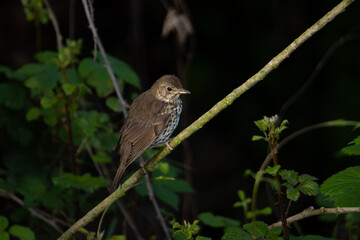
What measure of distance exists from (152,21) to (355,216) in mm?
3846

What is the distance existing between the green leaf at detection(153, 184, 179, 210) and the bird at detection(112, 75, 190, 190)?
479 millimetres

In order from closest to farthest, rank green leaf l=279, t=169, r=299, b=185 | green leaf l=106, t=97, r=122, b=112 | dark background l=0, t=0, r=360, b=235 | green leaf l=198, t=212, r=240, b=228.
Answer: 1. green leaf l=279, t=169, r=299, b=185
2. green leaf l=198, t=212, r=240, b=228
3. green leaf l=106, t=97, r=122, b=112
4. dark background l=0, t=0, r=360, b=235

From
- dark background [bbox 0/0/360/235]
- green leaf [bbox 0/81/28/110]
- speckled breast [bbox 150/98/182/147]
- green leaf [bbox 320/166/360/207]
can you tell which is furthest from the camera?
dark background [bbox 0/0/360/235]

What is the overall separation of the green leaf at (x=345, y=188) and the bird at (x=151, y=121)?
1.20 metres

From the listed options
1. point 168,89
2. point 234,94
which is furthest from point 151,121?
point 234,94

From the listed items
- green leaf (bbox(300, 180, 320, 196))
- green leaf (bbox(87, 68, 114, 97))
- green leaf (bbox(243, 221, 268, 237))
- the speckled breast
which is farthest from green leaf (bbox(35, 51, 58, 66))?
green leaf (bbox(300, 180, 320, 196))

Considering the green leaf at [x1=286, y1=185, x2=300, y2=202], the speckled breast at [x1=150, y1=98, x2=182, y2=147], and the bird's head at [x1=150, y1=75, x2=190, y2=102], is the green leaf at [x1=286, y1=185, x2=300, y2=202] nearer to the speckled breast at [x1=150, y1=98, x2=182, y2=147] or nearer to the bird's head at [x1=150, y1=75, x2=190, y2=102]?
the speckled breast at [x1=150, y1=98, x2=182, y2=147]

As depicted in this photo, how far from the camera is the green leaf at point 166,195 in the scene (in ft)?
10.7

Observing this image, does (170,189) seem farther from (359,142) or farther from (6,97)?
(359,142)

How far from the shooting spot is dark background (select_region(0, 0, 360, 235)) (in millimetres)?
4777

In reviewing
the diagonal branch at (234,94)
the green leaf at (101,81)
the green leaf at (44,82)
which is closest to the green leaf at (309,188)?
the diagonal branch at (234,94)

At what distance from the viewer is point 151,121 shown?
2971mm

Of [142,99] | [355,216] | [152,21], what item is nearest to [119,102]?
[142,99]

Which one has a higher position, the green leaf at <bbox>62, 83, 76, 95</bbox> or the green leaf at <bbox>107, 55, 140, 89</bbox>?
the green leaf at <bbox>107, 55, 140, 89</bbox>
